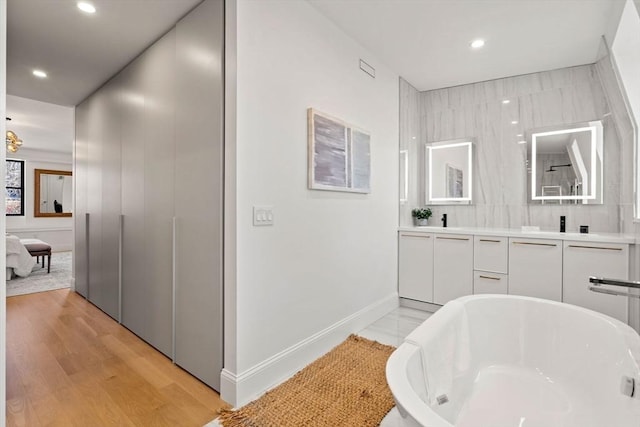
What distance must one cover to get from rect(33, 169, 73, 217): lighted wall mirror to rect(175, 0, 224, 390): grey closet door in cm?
761

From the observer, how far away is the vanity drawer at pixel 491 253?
289 cm

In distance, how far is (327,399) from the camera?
1.79 meters

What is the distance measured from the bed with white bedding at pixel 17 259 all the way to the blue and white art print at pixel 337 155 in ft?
17.2

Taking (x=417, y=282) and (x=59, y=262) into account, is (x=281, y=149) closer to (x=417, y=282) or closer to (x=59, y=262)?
(x=417, y=282)

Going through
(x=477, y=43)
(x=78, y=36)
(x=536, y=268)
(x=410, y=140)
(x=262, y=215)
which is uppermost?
(x=477, y=43)

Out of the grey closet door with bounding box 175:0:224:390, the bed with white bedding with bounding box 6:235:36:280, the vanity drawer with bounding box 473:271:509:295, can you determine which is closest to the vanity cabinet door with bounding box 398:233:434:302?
the vanity drawer with bounding box 473:271:509:295

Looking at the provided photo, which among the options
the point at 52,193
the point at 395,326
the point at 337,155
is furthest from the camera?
the point at 52,193

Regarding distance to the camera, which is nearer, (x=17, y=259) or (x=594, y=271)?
(x=594, y=271)

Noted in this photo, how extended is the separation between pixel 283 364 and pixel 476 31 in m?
3.01

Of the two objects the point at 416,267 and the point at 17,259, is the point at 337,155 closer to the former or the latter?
the point at 416,267

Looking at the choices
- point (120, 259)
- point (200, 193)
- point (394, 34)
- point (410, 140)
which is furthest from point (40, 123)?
point (410, 140)

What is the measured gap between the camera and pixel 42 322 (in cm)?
302

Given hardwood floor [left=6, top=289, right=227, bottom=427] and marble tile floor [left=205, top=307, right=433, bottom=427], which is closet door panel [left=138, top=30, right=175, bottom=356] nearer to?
hardwood floor [left=6, top=289, right=227, bottom=427]

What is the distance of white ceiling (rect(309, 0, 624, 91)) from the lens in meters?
2.26
